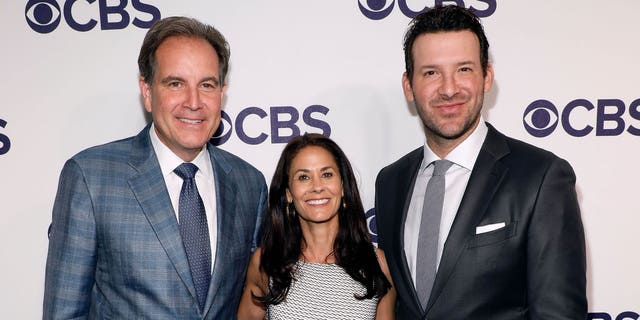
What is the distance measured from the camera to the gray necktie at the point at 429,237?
1.81 m

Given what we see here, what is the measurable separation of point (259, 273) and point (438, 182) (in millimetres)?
807

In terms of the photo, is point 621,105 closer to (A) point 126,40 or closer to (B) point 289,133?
(B) point 289,133

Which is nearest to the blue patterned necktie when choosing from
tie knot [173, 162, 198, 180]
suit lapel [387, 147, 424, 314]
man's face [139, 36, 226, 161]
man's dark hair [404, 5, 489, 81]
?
tie knot [173, 162, 198, 180]

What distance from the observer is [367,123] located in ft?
8.57

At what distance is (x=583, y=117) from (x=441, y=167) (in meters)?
1.12

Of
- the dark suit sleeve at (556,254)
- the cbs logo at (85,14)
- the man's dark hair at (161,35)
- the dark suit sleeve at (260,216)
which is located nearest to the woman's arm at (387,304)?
the dark suit sleeve at (260,216)

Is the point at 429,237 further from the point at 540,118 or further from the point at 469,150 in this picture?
the point at 540,118

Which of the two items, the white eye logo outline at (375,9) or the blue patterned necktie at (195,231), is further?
the white eye logo outline at (375,9)

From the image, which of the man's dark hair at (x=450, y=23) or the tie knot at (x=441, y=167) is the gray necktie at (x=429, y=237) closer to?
the tie knot at (x=441, y=167)

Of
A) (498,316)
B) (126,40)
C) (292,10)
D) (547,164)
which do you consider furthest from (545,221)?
(126,40)

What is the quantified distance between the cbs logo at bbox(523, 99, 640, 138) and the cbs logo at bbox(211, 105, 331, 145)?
975 millimetres

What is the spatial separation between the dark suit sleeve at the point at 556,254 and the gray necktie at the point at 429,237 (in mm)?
294

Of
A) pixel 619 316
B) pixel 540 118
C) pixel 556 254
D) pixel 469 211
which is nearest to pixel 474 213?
pixel 469 211

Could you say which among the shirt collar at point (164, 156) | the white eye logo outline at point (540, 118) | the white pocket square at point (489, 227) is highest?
the white eye logo outline at point (540, 118)
